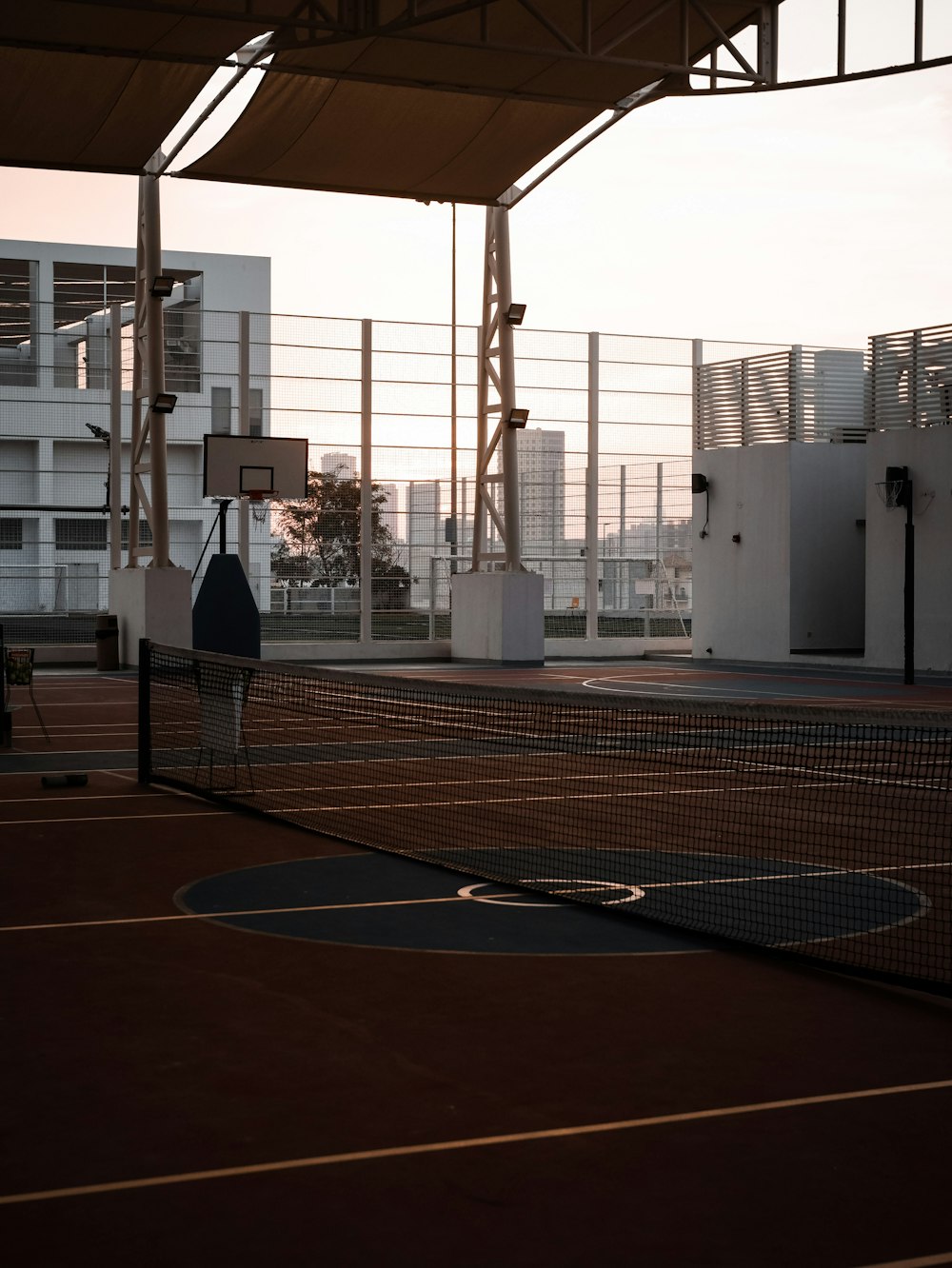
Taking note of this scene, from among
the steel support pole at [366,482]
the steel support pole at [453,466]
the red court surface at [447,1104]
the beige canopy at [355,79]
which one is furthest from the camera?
the steel support pole at [453,466]

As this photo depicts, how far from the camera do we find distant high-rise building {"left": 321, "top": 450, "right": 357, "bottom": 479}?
29469 millimetres

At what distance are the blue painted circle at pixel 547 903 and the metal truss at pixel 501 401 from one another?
19.5 meters

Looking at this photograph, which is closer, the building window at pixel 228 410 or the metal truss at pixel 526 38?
the metal truss at pixel 526 38

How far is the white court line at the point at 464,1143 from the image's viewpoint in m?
3.65

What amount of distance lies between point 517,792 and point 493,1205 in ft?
23.3

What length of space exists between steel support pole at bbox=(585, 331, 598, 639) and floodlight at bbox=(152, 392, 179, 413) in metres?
10.2

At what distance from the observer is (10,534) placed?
28.0 metres

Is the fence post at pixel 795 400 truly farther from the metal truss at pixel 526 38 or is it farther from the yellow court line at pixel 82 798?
the yellow court line at pixel 82 798

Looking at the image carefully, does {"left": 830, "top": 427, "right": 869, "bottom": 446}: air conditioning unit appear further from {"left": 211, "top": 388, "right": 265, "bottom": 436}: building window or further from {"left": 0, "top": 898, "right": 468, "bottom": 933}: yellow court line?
{"left": 0, "top": 898, "right": 468, "bottom": 933}: yellow court line

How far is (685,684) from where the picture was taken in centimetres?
2222

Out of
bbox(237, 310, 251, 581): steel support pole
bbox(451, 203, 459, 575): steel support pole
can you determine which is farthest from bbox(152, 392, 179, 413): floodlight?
bbox(451, 203, 459, 575): steel support pole

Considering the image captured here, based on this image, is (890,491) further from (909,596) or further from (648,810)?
(648,810)

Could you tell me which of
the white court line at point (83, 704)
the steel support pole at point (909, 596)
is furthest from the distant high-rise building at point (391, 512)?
the white court line at point (83, 704)

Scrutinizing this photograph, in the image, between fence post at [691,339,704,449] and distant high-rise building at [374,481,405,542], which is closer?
distant high-rise building at [374,481,405,542]
